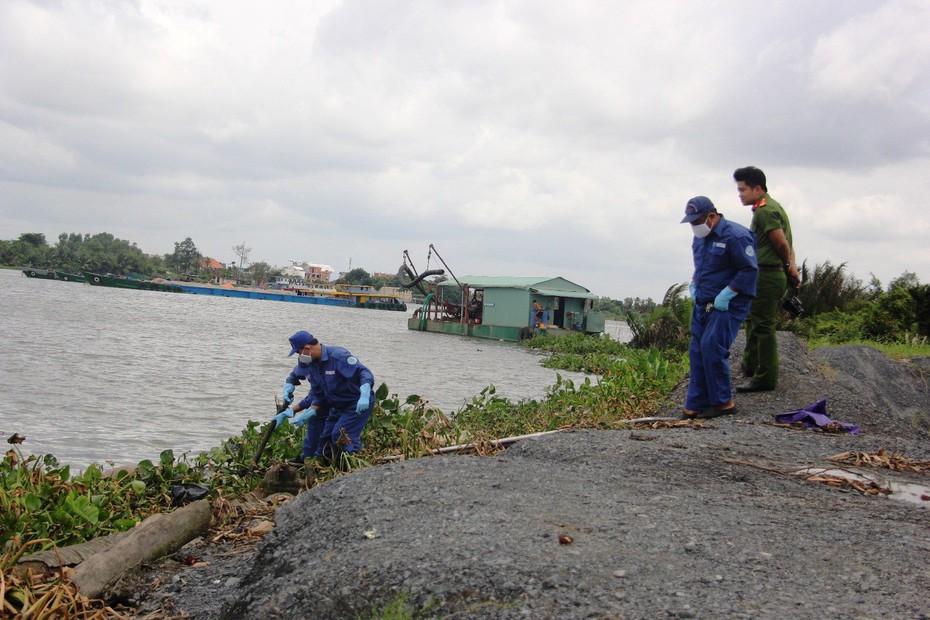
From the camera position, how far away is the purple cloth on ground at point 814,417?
5848 mm

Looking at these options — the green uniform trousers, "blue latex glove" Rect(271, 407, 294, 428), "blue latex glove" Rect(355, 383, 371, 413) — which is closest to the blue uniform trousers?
the green uniform trousers

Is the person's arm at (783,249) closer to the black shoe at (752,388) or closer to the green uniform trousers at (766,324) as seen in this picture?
the green uniform trousers at (766,324)

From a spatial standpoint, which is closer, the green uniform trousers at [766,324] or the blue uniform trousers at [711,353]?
the blue uniform trousers at [711,353]

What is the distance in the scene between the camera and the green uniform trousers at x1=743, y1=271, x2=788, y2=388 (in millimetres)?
6566

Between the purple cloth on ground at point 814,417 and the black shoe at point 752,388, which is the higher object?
the black shoe at point 752,388

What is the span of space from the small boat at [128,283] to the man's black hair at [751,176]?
91.1 m

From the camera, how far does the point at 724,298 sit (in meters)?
6.00

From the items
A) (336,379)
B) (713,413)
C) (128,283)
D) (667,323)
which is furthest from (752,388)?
(128,283)

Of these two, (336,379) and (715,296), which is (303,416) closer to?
(336,379)

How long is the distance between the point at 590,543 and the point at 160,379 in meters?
14.6

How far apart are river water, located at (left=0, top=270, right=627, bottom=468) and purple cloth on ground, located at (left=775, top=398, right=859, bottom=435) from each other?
4422 millimetres

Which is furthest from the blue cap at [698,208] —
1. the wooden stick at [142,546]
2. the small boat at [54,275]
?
the small boat at [54,275]

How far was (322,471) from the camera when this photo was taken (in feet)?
20.8

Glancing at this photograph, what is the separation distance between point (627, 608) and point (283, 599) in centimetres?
133
